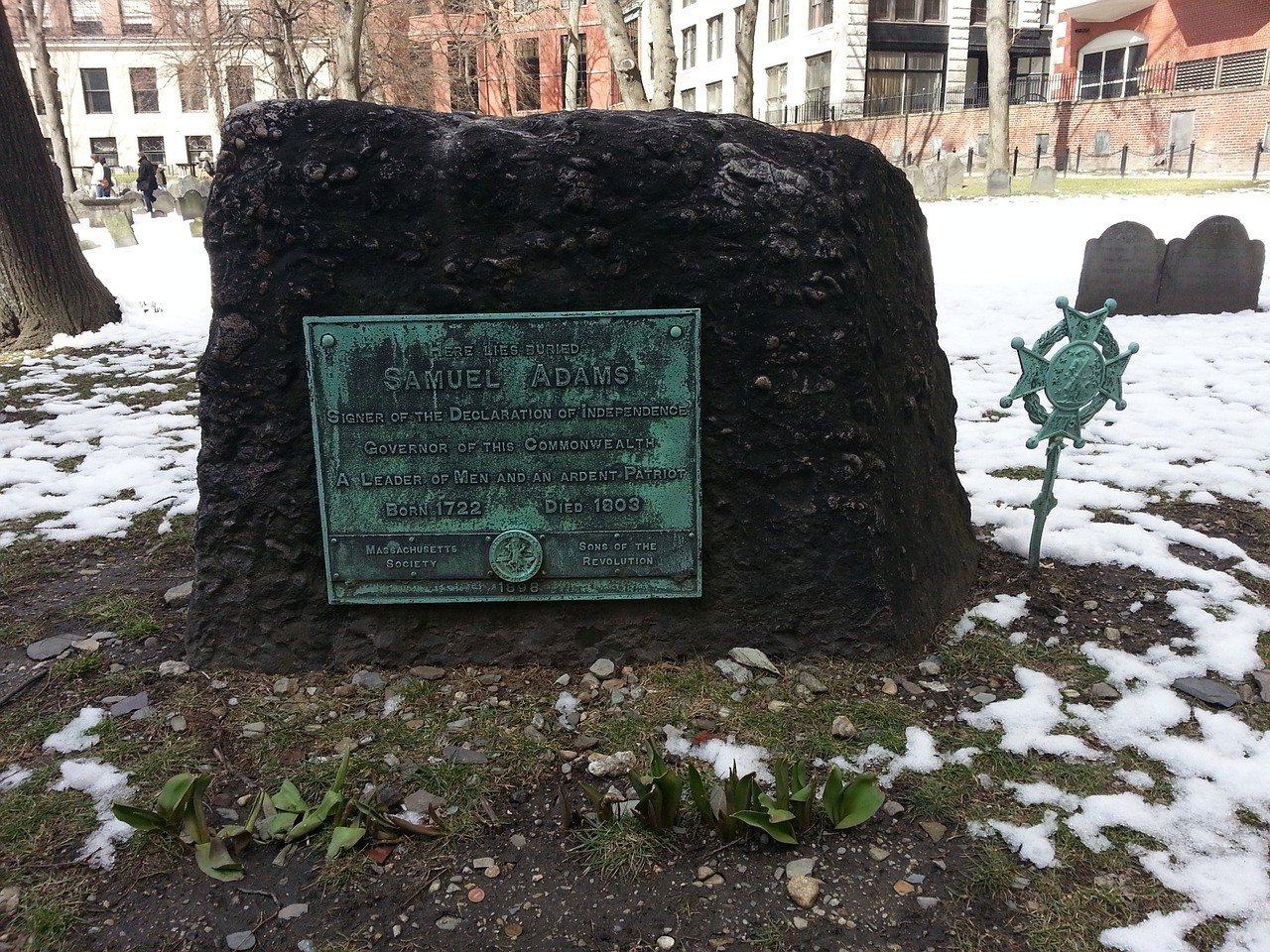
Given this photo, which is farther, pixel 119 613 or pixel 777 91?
pixel 777 91

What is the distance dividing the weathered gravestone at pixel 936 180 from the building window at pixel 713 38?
2781 cm

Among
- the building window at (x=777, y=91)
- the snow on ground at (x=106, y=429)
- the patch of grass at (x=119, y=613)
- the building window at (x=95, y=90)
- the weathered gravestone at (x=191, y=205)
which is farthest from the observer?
the building window at (x=95, y=90)

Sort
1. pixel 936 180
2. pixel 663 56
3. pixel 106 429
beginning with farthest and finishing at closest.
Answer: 1. pixel 936 180
2. pixel 663 56
3. pixel 106 429

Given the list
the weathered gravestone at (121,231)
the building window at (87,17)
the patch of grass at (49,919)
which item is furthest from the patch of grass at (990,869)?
the building window at (87,17)

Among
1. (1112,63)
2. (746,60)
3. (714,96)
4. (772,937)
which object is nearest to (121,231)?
(746,60)

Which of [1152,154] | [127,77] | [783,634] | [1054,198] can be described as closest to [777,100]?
[1152,154]

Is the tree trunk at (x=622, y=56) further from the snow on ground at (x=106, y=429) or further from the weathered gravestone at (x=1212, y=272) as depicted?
the weathered gravestone at (x=1212, y=272)

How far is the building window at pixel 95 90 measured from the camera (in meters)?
52.0

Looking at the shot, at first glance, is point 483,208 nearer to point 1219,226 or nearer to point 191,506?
point 191,506

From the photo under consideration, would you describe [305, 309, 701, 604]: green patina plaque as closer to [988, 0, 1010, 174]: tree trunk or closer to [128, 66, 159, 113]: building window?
[988, 0, 1010, 174]: tree trunk

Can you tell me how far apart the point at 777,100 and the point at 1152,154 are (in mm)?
19407

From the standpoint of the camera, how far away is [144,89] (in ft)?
172

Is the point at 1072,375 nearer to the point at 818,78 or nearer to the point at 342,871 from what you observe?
the point at 342,871

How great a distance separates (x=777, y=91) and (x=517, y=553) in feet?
149
